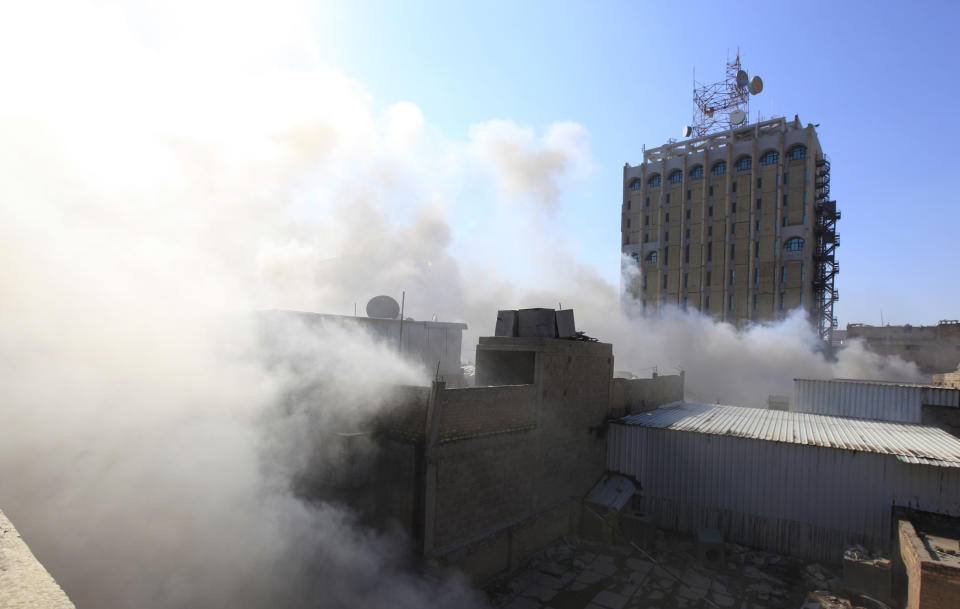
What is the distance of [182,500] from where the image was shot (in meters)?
7.58

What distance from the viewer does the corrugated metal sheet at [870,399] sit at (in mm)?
17859

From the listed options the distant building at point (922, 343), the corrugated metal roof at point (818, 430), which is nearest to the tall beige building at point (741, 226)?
the distant building at point (922, 343)

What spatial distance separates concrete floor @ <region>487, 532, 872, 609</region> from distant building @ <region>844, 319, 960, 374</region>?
116 feet

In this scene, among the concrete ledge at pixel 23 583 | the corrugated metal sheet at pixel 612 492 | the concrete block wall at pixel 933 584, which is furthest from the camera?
the corrugated metal sheet at pixel 612 492

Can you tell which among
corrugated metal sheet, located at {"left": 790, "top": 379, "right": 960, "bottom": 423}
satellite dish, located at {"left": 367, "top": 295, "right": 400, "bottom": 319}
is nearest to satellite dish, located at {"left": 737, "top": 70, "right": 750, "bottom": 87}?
corrugated metal sheet, located at {"left": 790, "top": 379, "right": 960, "bottom": 423}

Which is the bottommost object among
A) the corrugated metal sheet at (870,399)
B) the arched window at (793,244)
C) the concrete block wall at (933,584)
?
the concrete block wall at (933,584)

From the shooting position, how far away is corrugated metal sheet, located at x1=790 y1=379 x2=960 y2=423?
58.6ft

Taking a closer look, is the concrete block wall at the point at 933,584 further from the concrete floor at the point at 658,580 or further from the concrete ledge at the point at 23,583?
the concrete ledge at the point at 23,583

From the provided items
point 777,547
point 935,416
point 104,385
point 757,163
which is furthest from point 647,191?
point 104,385

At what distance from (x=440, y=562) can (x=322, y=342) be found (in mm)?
6703

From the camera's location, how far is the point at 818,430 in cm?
1472

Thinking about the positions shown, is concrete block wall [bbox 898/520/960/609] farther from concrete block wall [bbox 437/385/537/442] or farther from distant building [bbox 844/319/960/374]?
distant building [bbox 844/319/960/374]

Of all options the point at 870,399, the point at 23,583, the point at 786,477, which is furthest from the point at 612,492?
the point at 23,583

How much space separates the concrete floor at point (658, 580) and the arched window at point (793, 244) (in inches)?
1448
